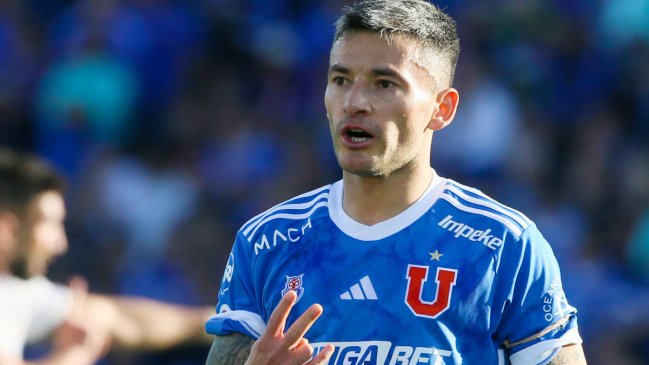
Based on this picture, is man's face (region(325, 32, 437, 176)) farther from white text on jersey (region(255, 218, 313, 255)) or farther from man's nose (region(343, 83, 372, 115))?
white text on jersey (region(255, 218, 313, 255))

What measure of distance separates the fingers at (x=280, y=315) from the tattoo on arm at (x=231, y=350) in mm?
423

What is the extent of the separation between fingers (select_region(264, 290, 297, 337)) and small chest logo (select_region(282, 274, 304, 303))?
385 mm

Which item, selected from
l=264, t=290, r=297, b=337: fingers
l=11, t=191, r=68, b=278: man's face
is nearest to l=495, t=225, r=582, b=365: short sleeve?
l=264, t=290, r=297, b=337: fingers

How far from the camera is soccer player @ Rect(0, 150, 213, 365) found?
6.02 m

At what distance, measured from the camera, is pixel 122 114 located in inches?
399

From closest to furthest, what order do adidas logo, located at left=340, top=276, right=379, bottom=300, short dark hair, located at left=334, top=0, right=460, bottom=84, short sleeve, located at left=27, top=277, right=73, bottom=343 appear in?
adidas logo, located at left=340, top=276, right=379, bottom=300
short dark hair, located at left=334, top=0, right=460, bottom=84
short sleeve, located at left=27, top=277, right=73, bottom=343

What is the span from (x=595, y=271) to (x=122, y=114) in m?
3.99

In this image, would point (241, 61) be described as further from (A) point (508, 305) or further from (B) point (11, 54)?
(A) point (508, 305)

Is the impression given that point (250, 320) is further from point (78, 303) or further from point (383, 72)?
point (78, 303)

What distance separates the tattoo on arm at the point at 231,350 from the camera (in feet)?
13.8

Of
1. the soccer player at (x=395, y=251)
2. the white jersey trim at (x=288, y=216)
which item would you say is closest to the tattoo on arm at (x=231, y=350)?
the soccer player at (x=395, y=251)

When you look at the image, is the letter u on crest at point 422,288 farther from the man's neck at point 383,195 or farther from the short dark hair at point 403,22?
the short dark hair at point 403,22

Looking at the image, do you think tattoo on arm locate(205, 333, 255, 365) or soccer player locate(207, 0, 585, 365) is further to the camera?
tattoo on arm locate(205, 333, 255, 365)

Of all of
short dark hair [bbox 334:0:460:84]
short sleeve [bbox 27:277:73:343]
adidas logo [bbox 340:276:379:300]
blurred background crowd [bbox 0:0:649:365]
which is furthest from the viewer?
blurred background crowd [bbox 0:0:649:365]
